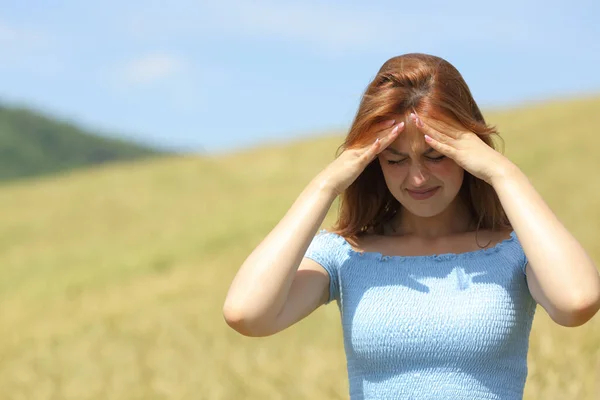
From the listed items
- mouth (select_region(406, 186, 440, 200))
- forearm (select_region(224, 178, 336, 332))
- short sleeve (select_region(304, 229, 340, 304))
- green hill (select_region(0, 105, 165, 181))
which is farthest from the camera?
green hill (select_region(0, 105, 165, 181))

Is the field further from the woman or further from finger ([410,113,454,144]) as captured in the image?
finger ([410,113,454,144])

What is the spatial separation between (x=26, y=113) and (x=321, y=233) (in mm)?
78060

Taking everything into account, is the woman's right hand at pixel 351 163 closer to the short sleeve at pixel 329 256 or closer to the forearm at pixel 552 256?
the short sleeve at pixel 329 256

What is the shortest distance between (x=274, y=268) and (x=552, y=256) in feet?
2.93

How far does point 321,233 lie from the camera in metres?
3.57

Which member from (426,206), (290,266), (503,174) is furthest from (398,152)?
(290,266)

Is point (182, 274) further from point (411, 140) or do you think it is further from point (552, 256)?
point (552, 256)

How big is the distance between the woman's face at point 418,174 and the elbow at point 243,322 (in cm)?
65

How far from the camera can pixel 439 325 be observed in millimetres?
3137

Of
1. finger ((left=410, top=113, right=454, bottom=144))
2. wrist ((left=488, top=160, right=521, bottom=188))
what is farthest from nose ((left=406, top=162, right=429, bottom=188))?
wrist ((left=488, top=160, right=521, bottom=188))

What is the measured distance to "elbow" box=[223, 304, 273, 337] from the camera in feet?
10.6

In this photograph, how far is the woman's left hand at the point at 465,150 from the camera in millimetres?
3223

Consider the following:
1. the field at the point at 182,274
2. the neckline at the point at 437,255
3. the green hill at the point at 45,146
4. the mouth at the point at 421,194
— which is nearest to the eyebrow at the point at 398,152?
the mouth at the point at 421,194

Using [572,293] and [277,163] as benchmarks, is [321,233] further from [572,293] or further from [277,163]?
[277,163]
